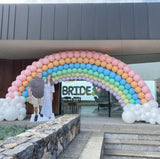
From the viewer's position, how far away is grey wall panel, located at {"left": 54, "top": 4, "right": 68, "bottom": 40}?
4.88 m

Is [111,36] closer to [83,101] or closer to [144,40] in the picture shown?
[144,40]

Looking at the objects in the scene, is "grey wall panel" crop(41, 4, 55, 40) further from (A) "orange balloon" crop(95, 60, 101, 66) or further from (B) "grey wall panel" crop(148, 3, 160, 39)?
(B) "grey wall panel" crop(148, 3, 160, 39)

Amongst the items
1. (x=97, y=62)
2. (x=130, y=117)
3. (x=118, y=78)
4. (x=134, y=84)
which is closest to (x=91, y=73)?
(x=97, y=62)

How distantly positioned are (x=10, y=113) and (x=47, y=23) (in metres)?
3.01

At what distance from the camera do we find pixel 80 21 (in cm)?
488

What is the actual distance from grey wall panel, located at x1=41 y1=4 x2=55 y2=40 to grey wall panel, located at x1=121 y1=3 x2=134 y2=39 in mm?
2146

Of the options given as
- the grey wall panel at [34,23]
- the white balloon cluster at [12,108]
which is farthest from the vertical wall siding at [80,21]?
the white balloon cluster at [12,108]

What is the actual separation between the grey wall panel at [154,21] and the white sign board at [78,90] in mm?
3185

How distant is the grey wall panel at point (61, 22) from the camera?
16.0 feet

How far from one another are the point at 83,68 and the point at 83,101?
213cm

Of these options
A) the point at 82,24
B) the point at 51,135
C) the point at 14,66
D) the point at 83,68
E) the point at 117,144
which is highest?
the point at 82,24

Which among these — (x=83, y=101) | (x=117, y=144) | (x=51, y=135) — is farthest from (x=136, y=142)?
(x=83, y=101)

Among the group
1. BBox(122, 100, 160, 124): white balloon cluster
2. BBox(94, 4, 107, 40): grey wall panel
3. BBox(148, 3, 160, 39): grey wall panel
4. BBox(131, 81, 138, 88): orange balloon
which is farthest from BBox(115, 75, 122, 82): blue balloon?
BBox(148, 3, 160, 39): grey wall panel

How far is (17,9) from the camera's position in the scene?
500 cm
